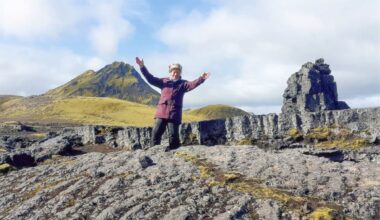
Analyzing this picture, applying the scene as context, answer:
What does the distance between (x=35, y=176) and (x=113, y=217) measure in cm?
674

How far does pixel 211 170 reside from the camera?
17.5 m

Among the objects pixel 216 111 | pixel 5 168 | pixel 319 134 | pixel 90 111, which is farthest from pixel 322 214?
pixel 216 111

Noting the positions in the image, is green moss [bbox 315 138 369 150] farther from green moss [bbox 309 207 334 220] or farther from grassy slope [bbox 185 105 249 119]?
grassy slope [bbox 185 105 249 119]

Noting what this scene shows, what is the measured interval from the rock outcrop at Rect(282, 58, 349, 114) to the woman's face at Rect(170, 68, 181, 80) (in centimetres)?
1413

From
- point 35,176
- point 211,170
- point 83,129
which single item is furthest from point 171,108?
point 83,129

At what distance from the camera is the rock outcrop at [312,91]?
3375 cm

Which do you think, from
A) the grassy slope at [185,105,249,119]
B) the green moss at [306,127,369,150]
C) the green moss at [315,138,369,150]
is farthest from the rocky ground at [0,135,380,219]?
the grassy slope at [185,105,249,119]

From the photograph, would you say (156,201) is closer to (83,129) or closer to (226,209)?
(226,209)

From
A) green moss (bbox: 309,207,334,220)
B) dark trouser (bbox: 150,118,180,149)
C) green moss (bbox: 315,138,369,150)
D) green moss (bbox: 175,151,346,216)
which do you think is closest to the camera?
green moss (bbox: 309,207,334,220)

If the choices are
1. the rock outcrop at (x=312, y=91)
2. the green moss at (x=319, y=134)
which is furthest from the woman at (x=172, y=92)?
the rock outcrop at (x=312, y=91)

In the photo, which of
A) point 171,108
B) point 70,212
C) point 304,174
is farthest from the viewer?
point 171,108

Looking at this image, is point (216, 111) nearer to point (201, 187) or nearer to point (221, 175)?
point (221, 175)

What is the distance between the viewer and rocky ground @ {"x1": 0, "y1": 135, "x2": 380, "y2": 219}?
1447 cm

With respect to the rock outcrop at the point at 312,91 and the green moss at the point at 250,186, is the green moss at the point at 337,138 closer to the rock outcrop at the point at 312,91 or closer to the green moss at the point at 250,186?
the green moss at the point at 250,186
